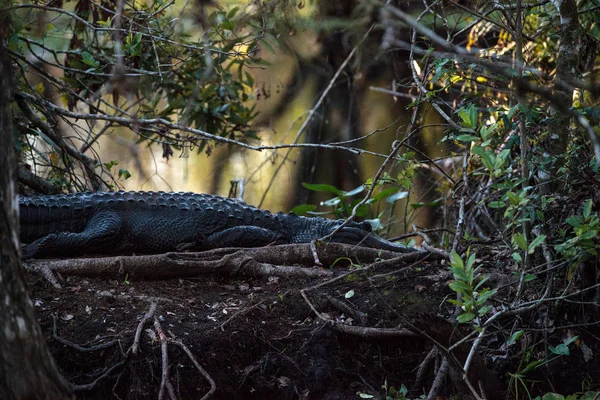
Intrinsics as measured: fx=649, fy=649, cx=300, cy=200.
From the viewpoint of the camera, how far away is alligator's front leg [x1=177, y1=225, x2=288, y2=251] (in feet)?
14.8

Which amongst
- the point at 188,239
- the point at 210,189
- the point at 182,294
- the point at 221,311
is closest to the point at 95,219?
the point at 188,239

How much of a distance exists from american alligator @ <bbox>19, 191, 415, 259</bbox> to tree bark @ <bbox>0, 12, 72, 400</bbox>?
7.72 feet

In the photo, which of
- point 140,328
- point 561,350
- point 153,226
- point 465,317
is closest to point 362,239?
point 153,226

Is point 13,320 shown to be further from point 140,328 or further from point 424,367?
point 424,367

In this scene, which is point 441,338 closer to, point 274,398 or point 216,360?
point 274,398

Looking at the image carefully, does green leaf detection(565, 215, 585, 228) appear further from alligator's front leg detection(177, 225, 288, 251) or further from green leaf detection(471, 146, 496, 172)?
alligator's front leg detection(177, 225, 288, 251)

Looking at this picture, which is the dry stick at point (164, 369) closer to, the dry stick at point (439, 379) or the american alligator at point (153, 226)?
the dry stick at point (439, 379)

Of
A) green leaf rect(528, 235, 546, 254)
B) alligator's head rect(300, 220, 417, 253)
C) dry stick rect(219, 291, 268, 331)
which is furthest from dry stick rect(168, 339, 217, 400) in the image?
alligator's head rect(300, 220, 417, 253)

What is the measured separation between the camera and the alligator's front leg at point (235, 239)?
14.8 ft

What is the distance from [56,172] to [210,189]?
14.3ft

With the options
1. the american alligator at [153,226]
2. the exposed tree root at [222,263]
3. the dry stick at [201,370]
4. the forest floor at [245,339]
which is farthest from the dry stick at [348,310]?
the american alligator at [153,226]

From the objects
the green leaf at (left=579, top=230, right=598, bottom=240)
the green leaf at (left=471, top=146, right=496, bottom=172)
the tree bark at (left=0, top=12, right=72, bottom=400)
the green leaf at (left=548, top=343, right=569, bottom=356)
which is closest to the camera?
the tree bark at (left=0, top=12, right=72, bottom=400)

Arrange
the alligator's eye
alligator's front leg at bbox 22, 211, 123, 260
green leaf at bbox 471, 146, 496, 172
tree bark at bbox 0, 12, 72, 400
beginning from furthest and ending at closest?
the alligator's eye
alligator's front leg at bbox 22, 211, 123, 260
green leaf at bbox 471, 146, 496, 172
tree bark at bbox 0, 12, 72, 400

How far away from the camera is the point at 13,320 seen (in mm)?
1680
